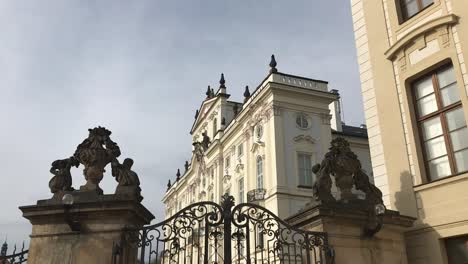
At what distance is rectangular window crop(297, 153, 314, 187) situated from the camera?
1162 inches

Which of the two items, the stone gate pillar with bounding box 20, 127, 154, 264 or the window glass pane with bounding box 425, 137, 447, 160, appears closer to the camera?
the stone gate pillar with bounding box 20, 127, 154, 264

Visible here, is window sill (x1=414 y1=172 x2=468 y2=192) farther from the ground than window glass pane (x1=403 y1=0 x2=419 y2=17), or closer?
closer

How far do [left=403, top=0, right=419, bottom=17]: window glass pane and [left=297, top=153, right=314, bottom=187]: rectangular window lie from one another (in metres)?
18.7

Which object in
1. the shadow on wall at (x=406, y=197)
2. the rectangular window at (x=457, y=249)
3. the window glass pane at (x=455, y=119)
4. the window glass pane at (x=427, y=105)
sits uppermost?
the window glass pane at (x=427, y=105)

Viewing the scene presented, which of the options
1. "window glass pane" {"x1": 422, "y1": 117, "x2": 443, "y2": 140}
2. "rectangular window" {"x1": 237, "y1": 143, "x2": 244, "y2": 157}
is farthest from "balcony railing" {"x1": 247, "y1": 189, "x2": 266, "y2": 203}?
"window glass pane" {"x1": 422, "y1": 117, "x2": 443, "y2": 140}

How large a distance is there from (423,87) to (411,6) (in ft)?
7.06

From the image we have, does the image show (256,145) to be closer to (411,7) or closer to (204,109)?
(204,109)

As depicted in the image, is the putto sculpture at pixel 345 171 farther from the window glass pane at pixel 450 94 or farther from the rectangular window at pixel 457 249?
the window glass pane at pixel 450 94

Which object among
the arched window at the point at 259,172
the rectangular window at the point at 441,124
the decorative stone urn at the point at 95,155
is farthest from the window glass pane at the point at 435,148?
the arched window at the point at 259,172

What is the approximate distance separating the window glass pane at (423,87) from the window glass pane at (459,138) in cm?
122

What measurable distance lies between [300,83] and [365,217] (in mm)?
23226

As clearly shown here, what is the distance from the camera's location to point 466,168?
9562 mm

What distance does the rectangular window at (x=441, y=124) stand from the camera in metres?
9.79

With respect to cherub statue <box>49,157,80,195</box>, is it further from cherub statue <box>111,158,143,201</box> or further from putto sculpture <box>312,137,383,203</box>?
putto sculpture <box>312,137,383,203</box>
